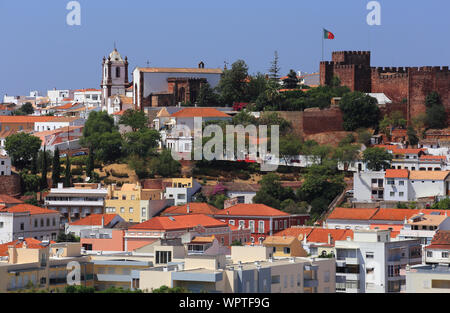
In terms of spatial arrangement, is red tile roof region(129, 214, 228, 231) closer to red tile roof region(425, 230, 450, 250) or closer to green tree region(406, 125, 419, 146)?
red tile roof region(425, 230, 450, 250)

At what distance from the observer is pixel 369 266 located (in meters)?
36.3

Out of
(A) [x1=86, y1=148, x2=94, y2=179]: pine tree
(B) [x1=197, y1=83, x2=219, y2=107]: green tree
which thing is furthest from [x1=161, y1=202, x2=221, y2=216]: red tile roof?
(B) [x1=197, y1=83, x2=219, y2=107]: green tree

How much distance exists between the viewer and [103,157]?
64.8 meters

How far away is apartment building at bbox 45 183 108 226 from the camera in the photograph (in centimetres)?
5756

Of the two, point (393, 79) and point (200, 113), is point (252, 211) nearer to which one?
point (200, 113)

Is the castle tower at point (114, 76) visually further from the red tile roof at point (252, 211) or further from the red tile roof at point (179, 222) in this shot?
the red tile roof at point (179, 222)

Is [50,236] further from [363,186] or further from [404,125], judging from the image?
[404,125]

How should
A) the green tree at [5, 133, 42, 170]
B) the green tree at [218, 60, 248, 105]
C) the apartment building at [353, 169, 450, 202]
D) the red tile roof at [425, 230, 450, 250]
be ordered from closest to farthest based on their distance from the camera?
the red tile roof at [425, 230, 450, 250]
the apartment building at [353, 169, 450, 202]
the green tree at [5, 133, 42, 170]
the green tree at [218, 60, 248, 105]

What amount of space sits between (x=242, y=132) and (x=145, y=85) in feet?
35.9

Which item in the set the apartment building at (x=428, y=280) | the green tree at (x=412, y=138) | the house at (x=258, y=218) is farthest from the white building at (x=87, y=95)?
the apartment building at (x=428, y=280)

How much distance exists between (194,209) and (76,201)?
262 inches

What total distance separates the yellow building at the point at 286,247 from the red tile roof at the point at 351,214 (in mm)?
11561

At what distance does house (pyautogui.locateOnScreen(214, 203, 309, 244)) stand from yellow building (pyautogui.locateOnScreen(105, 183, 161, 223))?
12.0ft
